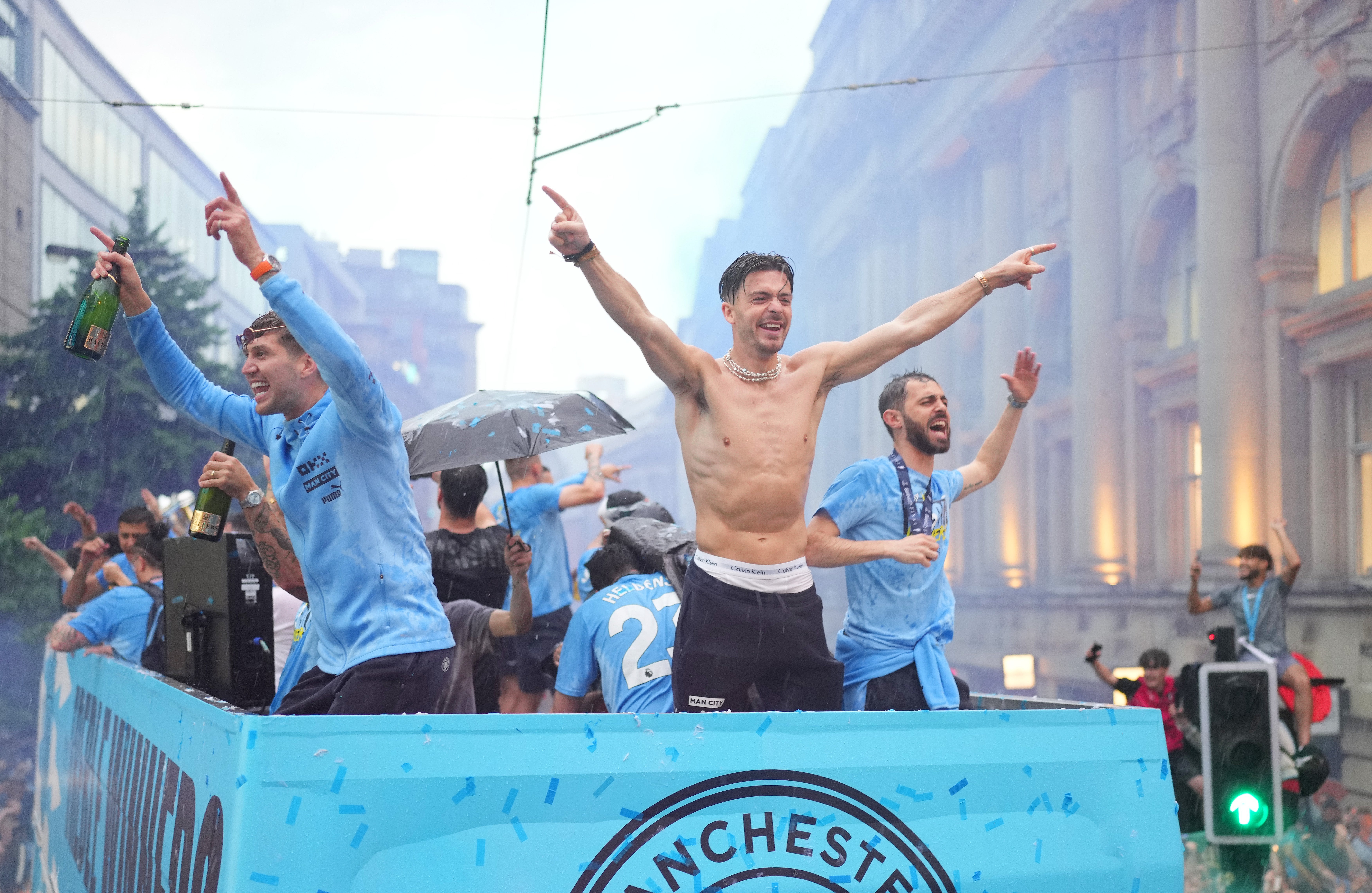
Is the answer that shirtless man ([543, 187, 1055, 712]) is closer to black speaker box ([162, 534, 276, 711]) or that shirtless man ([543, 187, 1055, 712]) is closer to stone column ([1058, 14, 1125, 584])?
black speaker box ([162, 534, 276, 711])

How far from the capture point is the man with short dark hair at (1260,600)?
984cm

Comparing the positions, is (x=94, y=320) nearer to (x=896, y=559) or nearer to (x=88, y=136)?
(x=896, y=559)

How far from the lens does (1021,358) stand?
469 centimetres

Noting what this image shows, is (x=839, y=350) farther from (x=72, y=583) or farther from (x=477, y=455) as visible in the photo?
(x=72, y=583)

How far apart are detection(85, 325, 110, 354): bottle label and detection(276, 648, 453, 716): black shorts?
118 centimetres

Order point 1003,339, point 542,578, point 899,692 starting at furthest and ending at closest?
point 1003,339
point 542,578
point 899,692

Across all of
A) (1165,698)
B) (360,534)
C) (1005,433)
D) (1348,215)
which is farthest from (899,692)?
(1348,215)

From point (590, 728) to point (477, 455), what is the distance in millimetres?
2830

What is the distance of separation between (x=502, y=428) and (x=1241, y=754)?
3.49 metres

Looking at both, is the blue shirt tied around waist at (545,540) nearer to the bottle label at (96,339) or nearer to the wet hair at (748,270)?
the wet hair at (748,270)

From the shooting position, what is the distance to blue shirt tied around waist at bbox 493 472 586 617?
6773mm

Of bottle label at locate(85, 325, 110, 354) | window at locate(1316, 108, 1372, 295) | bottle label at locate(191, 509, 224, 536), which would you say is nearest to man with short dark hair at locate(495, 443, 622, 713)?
bottle label at locate(191, 509, 224, 536)

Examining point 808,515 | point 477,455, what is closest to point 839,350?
point 477,455

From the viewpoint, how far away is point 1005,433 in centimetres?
488
